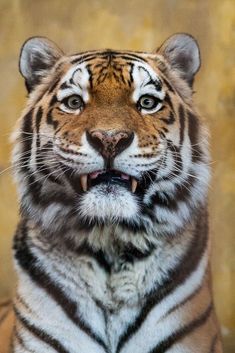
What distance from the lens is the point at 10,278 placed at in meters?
1.56

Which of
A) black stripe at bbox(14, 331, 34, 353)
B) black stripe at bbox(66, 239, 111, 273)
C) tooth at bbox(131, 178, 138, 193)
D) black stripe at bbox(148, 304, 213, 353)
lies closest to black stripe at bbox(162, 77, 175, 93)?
tooth at bbox(131, 178, 138, 193)

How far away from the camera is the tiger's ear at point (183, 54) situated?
1.51 m

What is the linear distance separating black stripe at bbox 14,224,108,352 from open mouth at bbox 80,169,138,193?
0.21m

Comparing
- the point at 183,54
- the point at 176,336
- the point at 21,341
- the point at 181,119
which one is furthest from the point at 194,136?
the point at 21,341

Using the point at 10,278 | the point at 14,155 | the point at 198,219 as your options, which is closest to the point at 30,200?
the point at 14,155

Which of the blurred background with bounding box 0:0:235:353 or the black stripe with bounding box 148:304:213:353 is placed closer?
the black stripe with bounding box 148:304:213:353

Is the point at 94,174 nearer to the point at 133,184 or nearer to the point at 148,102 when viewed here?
the point at 133,184

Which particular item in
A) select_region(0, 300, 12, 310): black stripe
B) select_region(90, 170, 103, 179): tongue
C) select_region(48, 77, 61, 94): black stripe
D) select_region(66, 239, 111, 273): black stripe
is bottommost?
select_region(0, 300, 12, 310): black stripe

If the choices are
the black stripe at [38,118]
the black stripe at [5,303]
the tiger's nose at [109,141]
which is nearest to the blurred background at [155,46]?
the black stripe at [5,303]

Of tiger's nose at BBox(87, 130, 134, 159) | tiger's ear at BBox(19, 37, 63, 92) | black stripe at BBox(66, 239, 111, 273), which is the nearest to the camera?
tiger's nose at BBox(87, 130, 134, 159)

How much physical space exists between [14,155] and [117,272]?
35cm

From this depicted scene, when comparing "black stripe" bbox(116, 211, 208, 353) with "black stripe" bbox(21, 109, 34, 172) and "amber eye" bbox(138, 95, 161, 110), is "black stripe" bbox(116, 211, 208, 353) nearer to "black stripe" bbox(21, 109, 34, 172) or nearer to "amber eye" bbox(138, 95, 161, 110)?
"amber eye" bbox(138, 95, 161, 110)

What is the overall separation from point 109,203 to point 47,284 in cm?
22

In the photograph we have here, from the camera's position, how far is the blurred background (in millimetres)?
1580
